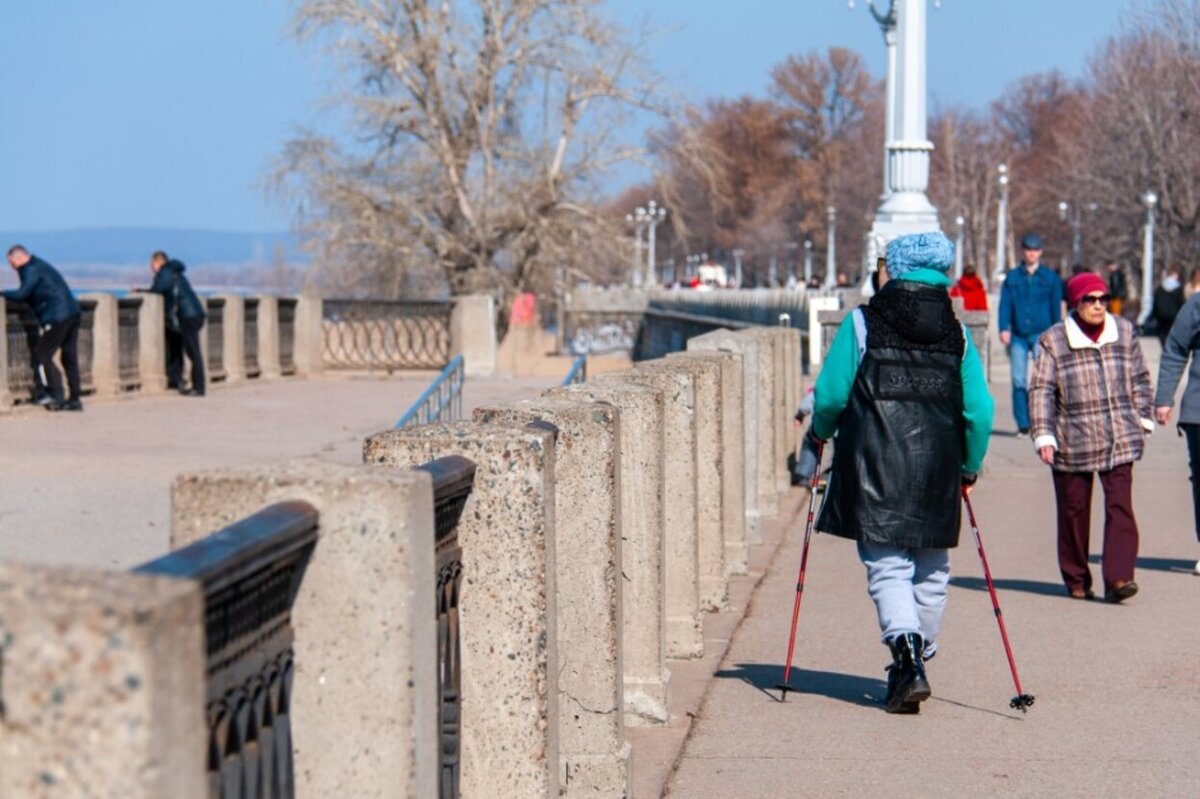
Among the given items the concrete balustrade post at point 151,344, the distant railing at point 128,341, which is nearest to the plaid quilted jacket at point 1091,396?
the distant railing at point 128,341

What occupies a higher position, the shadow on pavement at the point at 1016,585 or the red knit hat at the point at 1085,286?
the red knit hat at the point at 1085,286

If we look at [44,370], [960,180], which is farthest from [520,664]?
[960,180]

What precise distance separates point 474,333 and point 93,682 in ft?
116

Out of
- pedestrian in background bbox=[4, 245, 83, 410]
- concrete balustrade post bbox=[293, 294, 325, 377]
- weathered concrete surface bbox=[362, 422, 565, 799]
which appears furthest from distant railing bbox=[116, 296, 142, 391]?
weathered concrete surface bbox=[362, 422, 565, 799]

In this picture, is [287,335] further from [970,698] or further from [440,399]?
[970,698]

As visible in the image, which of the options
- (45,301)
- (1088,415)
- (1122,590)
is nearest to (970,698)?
(1122,590)

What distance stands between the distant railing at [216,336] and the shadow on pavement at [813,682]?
74.3 ft

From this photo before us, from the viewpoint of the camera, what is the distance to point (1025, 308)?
1988 cm

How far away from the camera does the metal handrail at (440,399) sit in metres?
17.9

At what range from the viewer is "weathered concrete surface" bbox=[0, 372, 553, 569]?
45.4 ft

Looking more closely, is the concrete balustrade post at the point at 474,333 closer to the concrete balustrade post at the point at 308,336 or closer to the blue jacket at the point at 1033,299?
the concrete balustrade post at the point at 308,336

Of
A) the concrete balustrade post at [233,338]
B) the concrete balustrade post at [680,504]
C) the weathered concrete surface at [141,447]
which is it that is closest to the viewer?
the concrete balustrade post at [680,504]

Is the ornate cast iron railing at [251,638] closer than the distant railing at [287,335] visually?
Yes

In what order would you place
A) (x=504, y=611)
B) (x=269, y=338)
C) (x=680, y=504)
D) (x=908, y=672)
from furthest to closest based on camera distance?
(x=269, y=338) → (x=680, y=504) → (x=908, y=672) → (x=504, y=611)
